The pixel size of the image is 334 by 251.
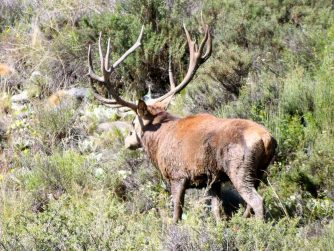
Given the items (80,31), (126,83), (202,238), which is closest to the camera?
(202,238)

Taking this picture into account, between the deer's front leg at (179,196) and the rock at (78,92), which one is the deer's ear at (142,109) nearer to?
the deer's front leg at (179,196)

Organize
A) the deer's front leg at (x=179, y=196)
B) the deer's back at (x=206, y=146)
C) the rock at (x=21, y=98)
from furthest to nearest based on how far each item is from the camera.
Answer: the rock at (x=21, y=98) < the deer's front leg at (x=179, y=196) < the deer's back at (x=206, y=146)

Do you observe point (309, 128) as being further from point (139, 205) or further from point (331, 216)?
point (139, 205)

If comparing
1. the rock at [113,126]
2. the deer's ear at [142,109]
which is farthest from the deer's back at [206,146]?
the rock at [113,126]

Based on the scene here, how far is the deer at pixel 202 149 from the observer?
21.2ft

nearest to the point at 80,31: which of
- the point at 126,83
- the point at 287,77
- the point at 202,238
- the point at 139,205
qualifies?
the point at 126,83

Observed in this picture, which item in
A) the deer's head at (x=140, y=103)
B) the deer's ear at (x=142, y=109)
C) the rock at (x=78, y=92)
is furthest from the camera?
the rock at (x=78, y=92)

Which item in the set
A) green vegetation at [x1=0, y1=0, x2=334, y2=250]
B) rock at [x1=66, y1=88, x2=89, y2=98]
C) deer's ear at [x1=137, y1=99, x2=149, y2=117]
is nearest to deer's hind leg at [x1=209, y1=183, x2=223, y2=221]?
green vegetation at [x1=0, y1=0, x2=334, y2=250]

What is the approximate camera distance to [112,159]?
9.34 metres

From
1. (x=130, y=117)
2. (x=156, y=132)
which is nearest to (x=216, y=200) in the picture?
(x=156, y=132)

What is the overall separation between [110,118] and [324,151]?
4079 mm

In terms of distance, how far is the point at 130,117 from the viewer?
415 inches

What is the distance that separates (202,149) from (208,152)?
0.30 feet

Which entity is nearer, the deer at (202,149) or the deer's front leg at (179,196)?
the deer at (202,149)
